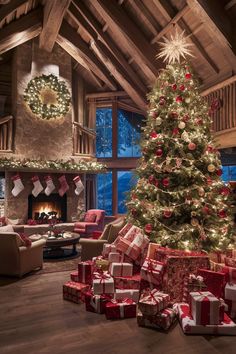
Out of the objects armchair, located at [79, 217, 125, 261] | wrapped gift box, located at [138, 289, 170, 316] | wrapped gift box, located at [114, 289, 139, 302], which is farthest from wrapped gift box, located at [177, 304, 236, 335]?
armchair, located at [79, 217, 125, 261]

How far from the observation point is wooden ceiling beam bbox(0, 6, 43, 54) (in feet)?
21.8

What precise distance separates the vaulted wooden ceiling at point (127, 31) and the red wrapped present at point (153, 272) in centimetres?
393

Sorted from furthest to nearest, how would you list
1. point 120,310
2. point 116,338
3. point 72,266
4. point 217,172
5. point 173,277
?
point 72,266 → point 217,172 → point 173,277 → point 120,310 → point 116,338

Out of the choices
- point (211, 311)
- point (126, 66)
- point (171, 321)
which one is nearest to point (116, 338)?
point (171, 321)

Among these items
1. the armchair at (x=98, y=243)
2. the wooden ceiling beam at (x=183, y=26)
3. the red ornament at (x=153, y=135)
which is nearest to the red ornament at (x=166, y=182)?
the red ornament at (x=153, y=135)

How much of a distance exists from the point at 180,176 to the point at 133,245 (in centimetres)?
128

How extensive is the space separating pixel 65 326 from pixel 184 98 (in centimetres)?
365

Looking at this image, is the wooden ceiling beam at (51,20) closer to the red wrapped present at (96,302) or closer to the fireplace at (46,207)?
the fireplace at (46,207)

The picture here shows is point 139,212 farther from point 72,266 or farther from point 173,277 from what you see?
point 72,266

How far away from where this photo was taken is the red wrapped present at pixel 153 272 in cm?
348

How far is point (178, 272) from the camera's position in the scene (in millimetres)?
3498

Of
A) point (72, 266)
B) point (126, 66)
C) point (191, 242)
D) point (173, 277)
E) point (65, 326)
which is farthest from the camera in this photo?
point (126, 66)

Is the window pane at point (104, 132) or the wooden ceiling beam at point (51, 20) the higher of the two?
the wooden ceiling beam at point (51, 20)

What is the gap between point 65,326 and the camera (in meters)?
2.96
